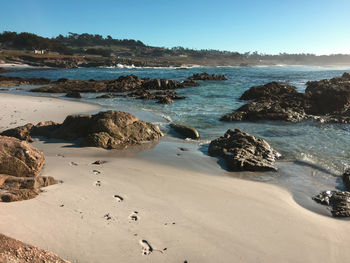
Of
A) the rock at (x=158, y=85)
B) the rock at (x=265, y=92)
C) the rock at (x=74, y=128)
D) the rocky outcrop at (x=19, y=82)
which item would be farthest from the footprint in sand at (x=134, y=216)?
the rocky outcrop at (x=19, y=82)

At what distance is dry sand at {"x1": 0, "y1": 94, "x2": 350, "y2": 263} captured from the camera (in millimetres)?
3061

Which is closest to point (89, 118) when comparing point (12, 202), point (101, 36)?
point (12, 202)

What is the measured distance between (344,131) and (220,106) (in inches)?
289

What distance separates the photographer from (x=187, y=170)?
5.95 m

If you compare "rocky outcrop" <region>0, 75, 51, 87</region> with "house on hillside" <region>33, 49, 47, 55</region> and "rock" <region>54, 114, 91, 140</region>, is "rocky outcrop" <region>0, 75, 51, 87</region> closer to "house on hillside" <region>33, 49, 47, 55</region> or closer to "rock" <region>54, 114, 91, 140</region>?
"rock" <region>54, 114, 91, 140</region>

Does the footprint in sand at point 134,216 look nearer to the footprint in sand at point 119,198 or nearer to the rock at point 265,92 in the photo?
the footprint in sand at point 119,198

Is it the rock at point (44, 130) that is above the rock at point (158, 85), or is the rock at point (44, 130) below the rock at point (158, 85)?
below

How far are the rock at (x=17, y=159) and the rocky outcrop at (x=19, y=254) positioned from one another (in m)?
2.79

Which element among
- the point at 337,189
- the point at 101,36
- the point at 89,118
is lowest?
the point at 337,189

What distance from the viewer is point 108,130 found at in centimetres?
766

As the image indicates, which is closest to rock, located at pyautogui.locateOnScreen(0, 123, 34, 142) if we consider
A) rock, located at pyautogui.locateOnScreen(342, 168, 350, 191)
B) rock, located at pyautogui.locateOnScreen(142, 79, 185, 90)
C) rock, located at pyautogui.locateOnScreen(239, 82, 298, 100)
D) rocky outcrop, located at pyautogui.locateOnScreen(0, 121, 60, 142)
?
rocky outcrop, located at pyautogui.locateOnScreen(0, 121, 60, 142)

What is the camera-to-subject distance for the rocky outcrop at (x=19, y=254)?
210cm

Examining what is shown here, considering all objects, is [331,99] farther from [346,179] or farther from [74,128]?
[74,128]

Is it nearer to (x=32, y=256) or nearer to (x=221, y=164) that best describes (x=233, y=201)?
(x=221, y=164)
